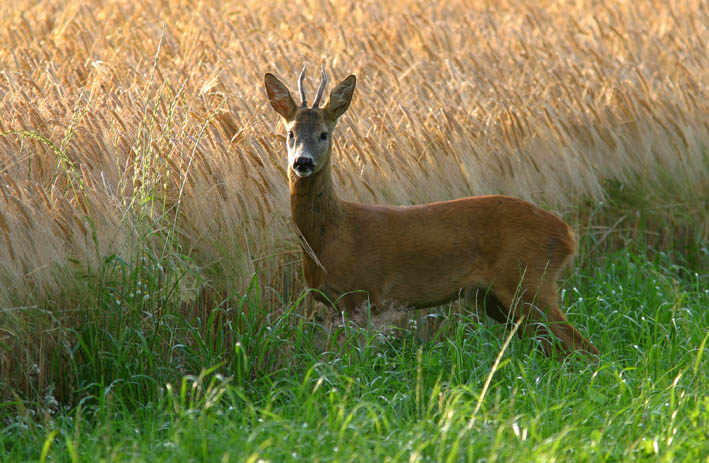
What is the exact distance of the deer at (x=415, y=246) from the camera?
498cm

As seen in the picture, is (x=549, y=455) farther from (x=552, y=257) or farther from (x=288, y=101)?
(x=288, y=101)

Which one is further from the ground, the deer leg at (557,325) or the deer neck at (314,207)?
the deer neck at (314,207)

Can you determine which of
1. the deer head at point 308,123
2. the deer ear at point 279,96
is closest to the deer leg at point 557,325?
the deer head at point 308,123

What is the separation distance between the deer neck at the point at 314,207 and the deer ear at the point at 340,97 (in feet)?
1.06

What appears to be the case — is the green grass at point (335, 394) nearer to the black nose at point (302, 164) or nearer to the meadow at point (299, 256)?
the meadow at point (299, 256)

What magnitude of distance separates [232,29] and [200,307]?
519cm

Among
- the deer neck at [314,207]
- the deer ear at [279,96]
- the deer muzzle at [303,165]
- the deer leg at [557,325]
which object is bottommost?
the deer leg at [557,325]

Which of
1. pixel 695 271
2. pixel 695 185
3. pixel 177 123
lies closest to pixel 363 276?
pixel 177 123

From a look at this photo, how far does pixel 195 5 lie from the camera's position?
448 inches

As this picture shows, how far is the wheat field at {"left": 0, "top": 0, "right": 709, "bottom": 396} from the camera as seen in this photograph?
181 inches

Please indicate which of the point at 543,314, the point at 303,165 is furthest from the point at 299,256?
the point at 543,314

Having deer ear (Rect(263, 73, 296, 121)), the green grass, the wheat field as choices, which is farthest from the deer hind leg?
deer ear (Rect(263, 73, 296, 121))

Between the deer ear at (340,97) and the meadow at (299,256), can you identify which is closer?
the meadow at (299,256)

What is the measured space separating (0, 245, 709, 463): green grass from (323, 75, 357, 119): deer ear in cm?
108
